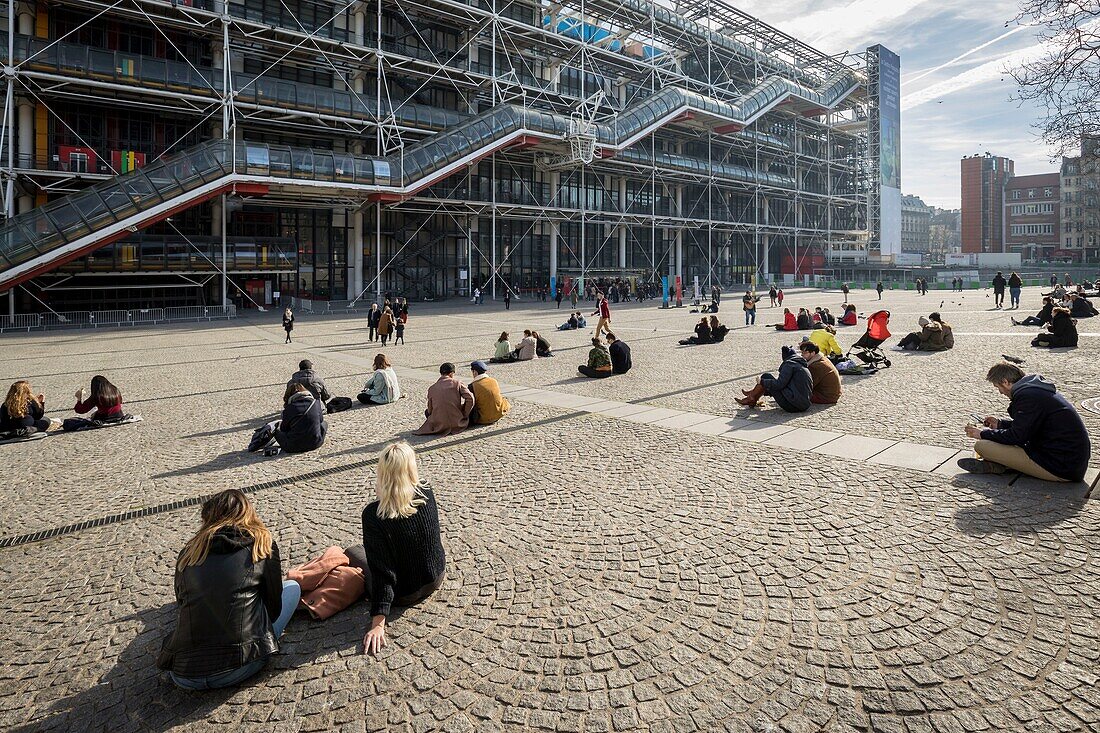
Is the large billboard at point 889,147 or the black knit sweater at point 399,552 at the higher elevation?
the large billboard at point 889,147

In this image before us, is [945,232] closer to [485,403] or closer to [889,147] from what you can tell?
[889,147]

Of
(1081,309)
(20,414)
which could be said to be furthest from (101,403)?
(1081,309)

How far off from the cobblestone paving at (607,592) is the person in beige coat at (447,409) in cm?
36

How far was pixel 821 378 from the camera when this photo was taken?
1038 centimetres

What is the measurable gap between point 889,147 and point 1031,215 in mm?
38958

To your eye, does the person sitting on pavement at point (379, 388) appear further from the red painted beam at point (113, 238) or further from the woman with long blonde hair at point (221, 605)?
the red painted beam at point (113, 238)

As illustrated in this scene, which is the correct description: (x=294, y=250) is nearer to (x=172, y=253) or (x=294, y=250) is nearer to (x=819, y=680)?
(x=172, y=253)

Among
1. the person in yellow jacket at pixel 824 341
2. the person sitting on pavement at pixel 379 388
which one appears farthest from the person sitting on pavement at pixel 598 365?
the person sitting on pavement at pixel 379 388

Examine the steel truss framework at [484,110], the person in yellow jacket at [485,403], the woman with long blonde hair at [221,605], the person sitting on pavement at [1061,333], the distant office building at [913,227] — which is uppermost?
the distant office building at [913,227]

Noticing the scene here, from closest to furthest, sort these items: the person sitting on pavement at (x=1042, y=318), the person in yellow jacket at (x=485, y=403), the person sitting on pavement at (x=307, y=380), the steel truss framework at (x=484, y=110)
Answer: the person in yellow jacket at (x=485, y=403) < the person sitting on pavement at (x=307, y=380) < the person sitting on pavement at (x=1042, y=318) < the steel truss framework at (x=484, y=110)

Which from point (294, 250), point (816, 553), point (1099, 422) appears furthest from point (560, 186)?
point (816, 553)

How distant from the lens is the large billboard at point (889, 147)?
6938 centimetres

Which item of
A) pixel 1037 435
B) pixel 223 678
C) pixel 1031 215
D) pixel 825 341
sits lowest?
pixel 223 678

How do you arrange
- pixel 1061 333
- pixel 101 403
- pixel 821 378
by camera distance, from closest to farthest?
pixel 101 403
pixel 821 378
pixel 1061 333
